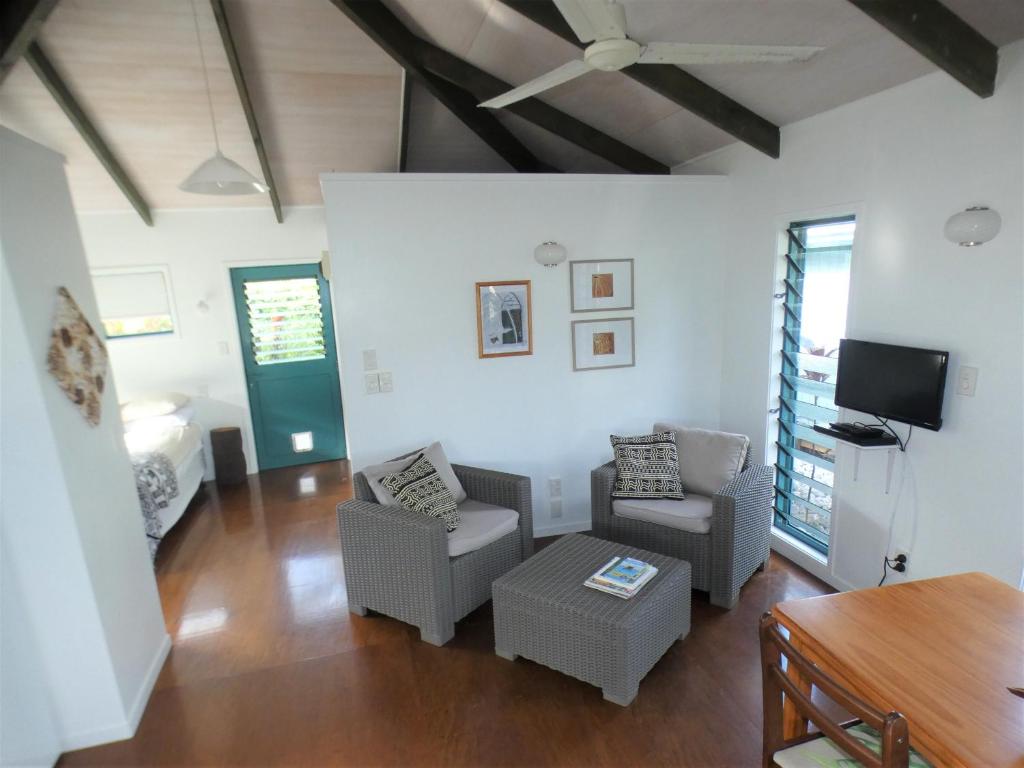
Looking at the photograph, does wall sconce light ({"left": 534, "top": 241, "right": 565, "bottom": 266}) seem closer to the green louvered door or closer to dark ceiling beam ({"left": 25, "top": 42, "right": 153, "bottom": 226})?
the green louvered door

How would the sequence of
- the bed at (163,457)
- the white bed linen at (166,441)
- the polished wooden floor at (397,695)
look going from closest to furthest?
the polished wooden floor at (397,695), the bed at (163,457), the white bed linen at (166,441)

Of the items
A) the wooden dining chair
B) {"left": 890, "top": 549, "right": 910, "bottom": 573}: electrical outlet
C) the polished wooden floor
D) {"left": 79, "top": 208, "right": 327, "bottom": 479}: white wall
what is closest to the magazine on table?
the polished wooden floor

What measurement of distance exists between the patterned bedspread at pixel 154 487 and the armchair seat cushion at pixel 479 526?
2074 millimetres

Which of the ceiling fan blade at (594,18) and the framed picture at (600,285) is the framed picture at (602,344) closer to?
the framed picture at (600,285)

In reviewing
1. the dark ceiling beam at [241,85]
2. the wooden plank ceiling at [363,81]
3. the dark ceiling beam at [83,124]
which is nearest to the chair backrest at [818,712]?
the wooden plank ceiling at [363,81]

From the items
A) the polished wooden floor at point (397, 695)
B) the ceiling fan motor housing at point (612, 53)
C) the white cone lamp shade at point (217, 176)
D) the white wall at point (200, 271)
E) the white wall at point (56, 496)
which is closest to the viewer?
the ceiling fan motor housing at point (612, 53)

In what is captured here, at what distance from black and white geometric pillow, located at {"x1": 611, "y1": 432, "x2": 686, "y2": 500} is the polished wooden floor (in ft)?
2.06

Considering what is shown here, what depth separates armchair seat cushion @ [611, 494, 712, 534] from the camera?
9.73ft

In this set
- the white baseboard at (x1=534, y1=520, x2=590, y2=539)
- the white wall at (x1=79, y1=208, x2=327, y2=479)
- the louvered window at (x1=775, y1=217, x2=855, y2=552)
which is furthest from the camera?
the white wall at (x1=79, y1=208, x2=327, y2=479)

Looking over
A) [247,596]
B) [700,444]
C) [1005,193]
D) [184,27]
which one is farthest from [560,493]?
[184,27]

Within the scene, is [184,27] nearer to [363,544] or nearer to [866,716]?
[363,544]

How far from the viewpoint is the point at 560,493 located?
154 inches

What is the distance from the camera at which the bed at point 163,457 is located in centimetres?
365

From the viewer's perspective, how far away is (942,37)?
2.03m
